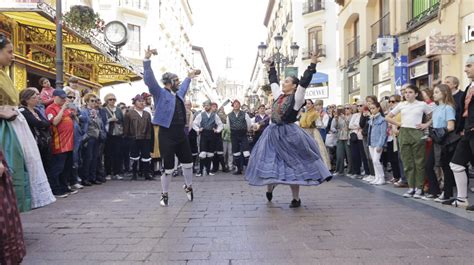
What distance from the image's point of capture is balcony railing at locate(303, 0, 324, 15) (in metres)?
42.5

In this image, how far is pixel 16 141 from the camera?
176 inches

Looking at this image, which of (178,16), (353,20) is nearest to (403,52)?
(353,20)

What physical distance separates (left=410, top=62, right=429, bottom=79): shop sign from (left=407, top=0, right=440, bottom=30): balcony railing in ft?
4.80

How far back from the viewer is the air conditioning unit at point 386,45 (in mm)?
18500

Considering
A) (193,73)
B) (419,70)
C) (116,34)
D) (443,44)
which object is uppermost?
(116,34)

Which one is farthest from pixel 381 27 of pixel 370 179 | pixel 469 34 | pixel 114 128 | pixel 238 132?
pixel 114 128

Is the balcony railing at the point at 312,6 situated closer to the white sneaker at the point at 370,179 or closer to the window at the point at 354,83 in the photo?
the window at the point at 354,83

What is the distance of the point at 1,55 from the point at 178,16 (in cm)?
5575

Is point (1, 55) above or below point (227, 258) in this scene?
above

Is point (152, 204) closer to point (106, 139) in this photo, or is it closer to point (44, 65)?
point (106, 139)

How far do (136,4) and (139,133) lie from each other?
29510mm

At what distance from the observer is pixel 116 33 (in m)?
17.1

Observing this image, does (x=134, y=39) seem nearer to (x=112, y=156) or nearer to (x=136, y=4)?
(x=136, y=4)

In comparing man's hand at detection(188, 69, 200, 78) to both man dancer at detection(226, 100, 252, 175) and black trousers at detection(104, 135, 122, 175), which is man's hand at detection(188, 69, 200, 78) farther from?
man dancer at detection(226, 100, 252, 175)
